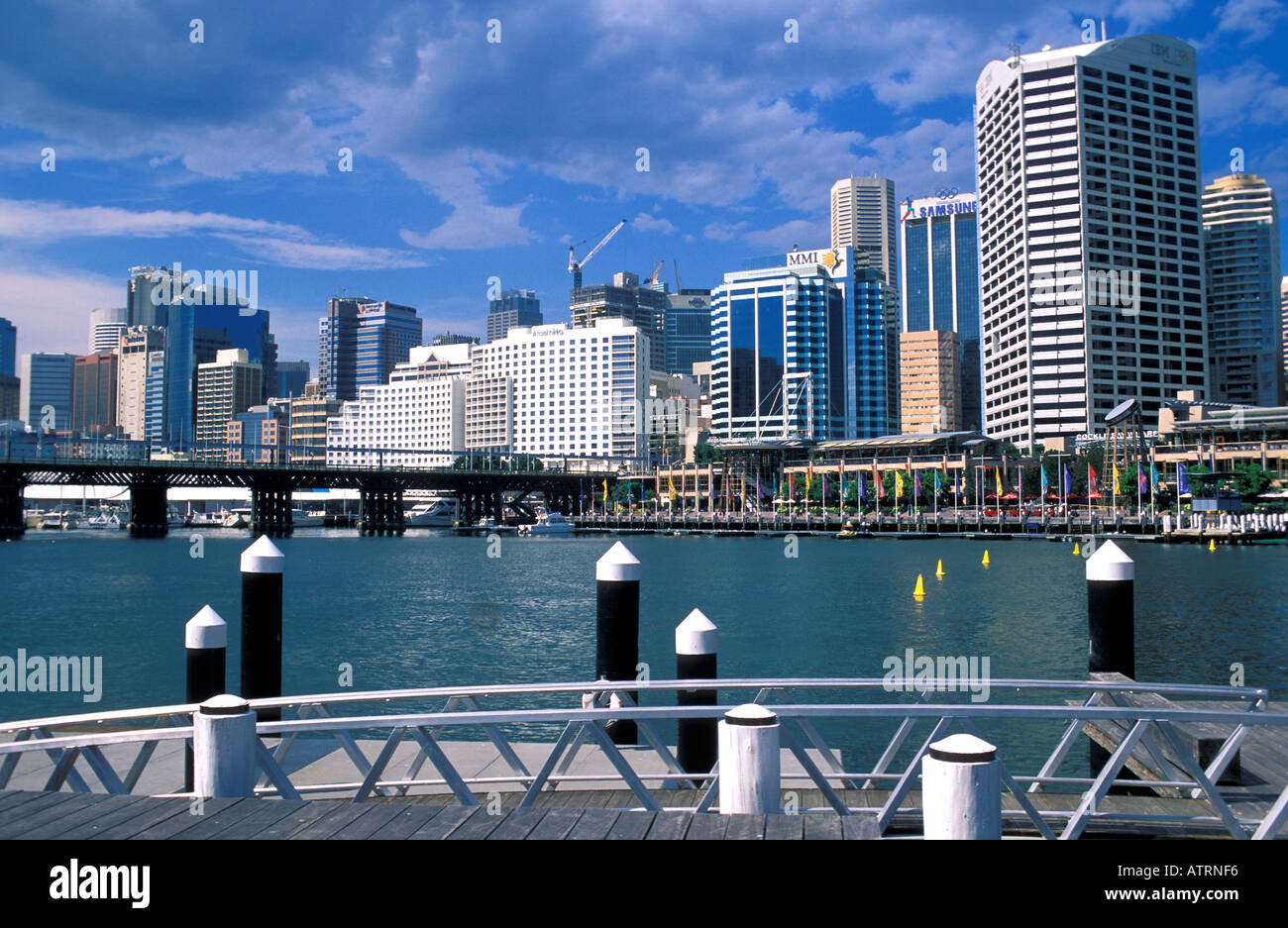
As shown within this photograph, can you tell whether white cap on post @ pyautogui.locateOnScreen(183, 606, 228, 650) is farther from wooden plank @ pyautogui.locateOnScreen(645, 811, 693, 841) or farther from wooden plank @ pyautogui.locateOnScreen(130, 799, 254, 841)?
wooden plank @ pyautogui.locateOnScreen(645, 811, 693, 841)

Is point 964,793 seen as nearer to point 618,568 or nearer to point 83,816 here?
point 83,816

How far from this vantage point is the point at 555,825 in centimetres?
738

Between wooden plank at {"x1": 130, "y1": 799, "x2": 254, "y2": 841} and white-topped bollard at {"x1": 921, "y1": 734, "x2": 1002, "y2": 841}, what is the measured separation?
5340mm

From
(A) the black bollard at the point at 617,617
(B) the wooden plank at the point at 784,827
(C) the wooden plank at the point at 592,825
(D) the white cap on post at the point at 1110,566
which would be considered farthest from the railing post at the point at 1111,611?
(C) the wooden plank at the point at 592,825

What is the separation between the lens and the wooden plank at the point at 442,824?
7207 mm

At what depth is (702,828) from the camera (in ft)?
23.9

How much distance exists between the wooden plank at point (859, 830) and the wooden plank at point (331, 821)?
12.2 feet

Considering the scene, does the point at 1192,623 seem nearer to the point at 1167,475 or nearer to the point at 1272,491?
the point at 1272,491

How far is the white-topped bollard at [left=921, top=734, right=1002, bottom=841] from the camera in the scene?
6324 millimetres

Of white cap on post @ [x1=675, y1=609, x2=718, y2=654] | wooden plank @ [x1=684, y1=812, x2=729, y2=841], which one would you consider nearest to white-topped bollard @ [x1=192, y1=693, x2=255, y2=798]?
wooden plank @ [x1=684, y1=812, x2=729, y2=841]

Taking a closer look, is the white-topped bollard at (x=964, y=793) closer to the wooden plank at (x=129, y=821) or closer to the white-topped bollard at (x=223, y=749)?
the white-topped bollard at (x=223, y=749)
